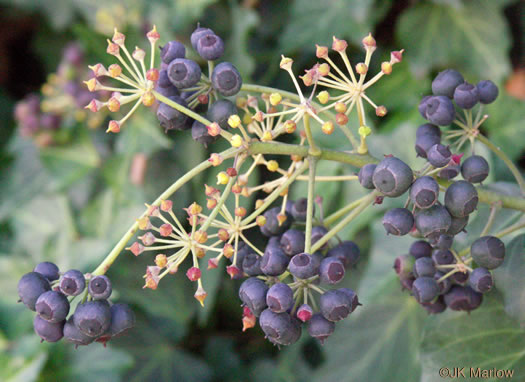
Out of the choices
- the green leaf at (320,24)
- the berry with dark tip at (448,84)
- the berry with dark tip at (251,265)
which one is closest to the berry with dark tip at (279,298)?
the berry with dark tip at (251,265)

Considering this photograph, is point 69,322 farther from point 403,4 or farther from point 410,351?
point 403,4

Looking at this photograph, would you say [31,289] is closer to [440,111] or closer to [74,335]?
[74,335]

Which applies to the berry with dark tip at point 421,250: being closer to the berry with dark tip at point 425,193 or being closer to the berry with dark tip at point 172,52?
the berry with dark tip at point 425,193

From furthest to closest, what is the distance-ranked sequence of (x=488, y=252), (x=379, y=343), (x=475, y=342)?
1. (x=379, y=343)
2. (x=475, y=342)
3. (x=488, y=252)

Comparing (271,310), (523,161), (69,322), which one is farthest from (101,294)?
(523,161)

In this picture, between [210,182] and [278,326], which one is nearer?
[278,326]

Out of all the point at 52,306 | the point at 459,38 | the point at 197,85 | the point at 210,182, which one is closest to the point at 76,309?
the point at 52,306

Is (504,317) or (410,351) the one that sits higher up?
(504,317)

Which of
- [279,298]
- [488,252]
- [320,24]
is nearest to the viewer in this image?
[279,298]
